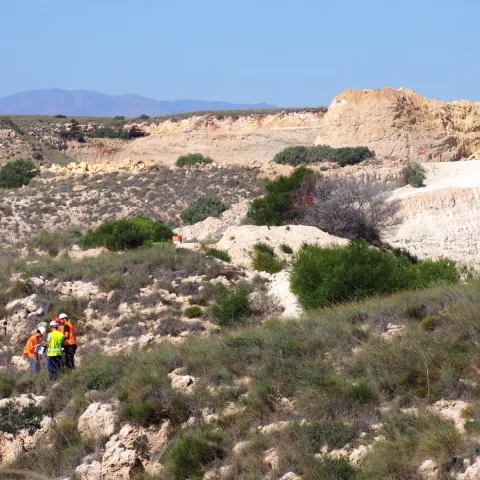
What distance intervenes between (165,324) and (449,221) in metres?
11.5

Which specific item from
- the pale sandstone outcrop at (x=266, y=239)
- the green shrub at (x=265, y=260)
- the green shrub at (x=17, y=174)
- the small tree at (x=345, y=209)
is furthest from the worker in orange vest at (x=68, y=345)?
the green shrub at (x=17, y=174)

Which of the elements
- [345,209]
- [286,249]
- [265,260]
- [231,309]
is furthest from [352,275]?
[345,209]

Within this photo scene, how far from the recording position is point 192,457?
32.7 feet

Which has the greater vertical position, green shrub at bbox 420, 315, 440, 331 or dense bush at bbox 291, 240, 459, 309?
green shrub at bbox 420, 315, 440, 331

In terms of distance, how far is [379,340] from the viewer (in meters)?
11.4

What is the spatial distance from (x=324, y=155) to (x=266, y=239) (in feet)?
71.8

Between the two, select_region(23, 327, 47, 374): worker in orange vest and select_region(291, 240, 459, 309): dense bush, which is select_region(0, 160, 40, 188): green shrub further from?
select_region(23, 327, 47, 374): worker in orange vest

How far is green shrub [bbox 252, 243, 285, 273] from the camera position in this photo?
20297 millimetres

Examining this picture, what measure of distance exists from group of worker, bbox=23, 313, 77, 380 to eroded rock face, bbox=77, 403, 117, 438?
78.1 inches

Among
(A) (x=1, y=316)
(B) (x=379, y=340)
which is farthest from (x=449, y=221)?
(B) (x=379, y=340)

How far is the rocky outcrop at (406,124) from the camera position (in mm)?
43156

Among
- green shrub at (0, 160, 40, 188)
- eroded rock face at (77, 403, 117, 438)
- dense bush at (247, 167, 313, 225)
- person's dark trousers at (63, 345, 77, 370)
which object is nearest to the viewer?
eroded rock face at (77, 403, 117, 438)

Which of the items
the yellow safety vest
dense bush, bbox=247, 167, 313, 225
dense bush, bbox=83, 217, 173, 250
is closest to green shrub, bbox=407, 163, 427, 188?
dense bush, bbox=247, 167, 313, 225

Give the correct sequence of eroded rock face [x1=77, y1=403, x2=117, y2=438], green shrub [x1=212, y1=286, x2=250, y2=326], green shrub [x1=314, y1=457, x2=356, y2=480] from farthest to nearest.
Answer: green shrub [x1=212, y1=286, x2=250, y2=326] → eroded rock face [x1=77, y1=403, x2=117, y2=438] → green shrub [x1=314, y1=457, x2=356, y2=480]
